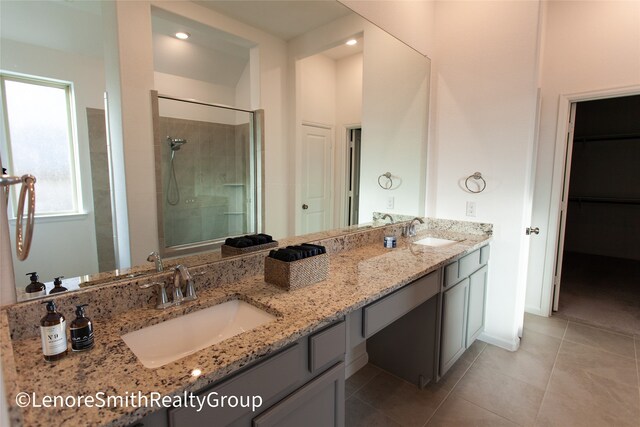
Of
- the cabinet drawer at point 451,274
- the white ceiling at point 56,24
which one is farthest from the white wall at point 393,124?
the white ceiling at point 56,24

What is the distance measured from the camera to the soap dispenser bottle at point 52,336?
2.71 ft

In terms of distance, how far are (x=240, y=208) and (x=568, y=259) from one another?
572 cm

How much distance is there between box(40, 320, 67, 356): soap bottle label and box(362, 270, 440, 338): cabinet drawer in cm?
100

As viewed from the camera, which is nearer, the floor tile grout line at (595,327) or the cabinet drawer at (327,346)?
the cabinet drawer at (327,346)

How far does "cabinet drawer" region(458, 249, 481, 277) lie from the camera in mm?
2164

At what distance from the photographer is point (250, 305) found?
1264mm

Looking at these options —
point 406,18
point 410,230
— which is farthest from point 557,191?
point 406,18

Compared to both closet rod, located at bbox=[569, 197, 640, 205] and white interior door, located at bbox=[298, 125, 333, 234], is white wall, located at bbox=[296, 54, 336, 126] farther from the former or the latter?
closet rod, located at bbox=[569, 197, 640, 205]

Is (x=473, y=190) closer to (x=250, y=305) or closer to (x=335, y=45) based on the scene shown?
(x=335, y=45)

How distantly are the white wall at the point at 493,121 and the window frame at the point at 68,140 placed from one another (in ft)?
8.35

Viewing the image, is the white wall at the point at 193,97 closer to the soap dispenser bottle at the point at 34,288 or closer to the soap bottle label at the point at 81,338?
the soap dispenser bottle at the point at 34,288

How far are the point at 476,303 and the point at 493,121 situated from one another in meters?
1.43

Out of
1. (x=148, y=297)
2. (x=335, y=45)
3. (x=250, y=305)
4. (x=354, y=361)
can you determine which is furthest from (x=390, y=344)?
(x=335, y=45)

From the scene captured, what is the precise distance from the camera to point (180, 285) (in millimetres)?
1229
